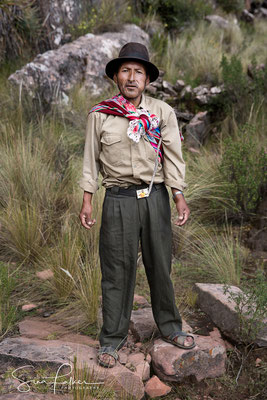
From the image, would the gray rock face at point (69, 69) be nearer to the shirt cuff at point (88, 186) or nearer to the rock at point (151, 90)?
the rock at point (151, 90)

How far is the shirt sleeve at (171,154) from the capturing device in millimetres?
2535

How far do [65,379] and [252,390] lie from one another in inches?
44.2

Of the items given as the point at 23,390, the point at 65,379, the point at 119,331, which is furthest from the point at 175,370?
the point at 23,390

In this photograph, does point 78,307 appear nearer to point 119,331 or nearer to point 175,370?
point 119,331

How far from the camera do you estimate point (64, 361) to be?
249cm

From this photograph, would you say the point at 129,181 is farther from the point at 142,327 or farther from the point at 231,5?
the point at 231,5

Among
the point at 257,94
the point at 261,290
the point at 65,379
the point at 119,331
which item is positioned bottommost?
the point at 65,379

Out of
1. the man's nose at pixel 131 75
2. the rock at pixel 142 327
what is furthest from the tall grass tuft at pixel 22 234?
the man's nose at pixel 131 75

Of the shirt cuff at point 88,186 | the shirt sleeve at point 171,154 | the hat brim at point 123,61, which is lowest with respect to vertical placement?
the shirt cuff at point 88,186

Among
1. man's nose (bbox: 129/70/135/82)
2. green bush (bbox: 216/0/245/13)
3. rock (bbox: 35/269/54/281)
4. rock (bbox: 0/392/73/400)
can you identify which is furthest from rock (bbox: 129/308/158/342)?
green bush (bbox: 216/0/245/13)

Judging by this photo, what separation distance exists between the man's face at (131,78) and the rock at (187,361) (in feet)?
5.19

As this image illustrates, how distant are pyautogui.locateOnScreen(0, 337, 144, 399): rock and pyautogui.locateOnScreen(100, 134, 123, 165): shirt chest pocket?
1.11 meters

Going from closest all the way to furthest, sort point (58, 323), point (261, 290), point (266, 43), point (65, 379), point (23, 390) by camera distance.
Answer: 1. point (23, 390)
2. point (65, 379)
3. point (261, 290)
4. point (58, 323)
5. point (266, 43)

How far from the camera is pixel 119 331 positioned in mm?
2672
